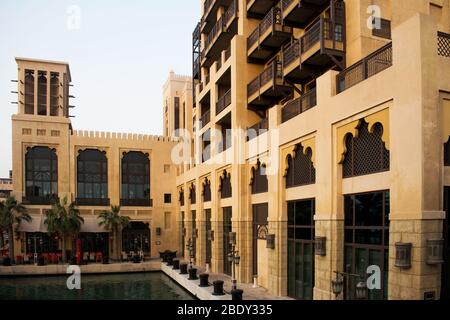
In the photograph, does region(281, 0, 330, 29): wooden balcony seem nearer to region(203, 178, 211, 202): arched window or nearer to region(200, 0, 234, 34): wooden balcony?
region(200, 0, 234, 34): wooden balcony

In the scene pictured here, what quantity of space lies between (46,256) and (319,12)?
29.8 meters

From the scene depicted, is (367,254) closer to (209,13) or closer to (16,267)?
(209,13)

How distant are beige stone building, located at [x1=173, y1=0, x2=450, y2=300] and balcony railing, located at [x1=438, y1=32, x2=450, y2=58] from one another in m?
0.04

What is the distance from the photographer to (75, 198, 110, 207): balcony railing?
39.6 meters

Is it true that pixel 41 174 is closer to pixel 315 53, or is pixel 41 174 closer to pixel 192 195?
pixel 192 195

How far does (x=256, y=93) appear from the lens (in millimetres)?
24328

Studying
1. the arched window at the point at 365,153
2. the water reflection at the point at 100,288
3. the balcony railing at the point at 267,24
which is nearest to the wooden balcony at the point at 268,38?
the balcony railing at the point at 267,24

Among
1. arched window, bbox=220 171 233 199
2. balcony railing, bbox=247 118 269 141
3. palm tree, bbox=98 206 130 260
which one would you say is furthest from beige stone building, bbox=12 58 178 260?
balcony railing, bbox=247 118 269 141

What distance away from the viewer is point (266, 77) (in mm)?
23109

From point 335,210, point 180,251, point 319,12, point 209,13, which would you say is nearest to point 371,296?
point 335,210

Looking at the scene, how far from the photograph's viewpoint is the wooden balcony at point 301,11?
64.3 ft

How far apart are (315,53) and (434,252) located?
400 inches

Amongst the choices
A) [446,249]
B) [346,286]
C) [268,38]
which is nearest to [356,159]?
[446,249]
